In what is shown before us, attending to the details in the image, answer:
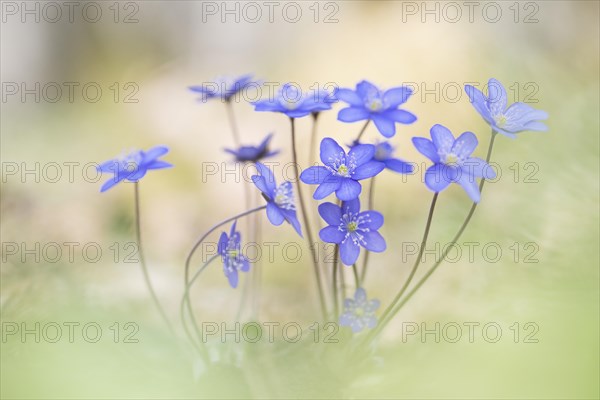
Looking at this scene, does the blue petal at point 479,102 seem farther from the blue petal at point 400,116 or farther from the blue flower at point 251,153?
the blue flower at point 251,153

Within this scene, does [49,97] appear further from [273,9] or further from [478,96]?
[478,96]

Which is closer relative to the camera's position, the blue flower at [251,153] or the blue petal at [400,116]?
the blue petal at [400,116]

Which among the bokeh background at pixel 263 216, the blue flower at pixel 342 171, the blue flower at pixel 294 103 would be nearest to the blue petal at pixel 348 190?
the blue flower at pixel 342 171

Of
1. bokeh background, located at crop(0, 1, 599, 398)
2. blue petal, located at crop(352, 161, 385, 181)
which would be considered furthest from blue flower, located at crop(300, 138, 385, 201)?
bokeh background, located at crop(0, 1, 599, 398)

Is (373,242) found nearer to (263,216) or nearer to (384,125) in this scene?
(384,125)

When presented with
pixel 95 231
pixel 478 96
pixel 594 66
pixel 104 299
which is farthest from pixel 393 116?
pixel 95 231

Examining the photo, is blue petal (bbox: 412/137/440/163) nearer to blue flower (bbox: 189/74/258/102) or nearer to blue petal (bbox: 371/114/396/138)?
blue petal (bbox: 371/114/396/138)
